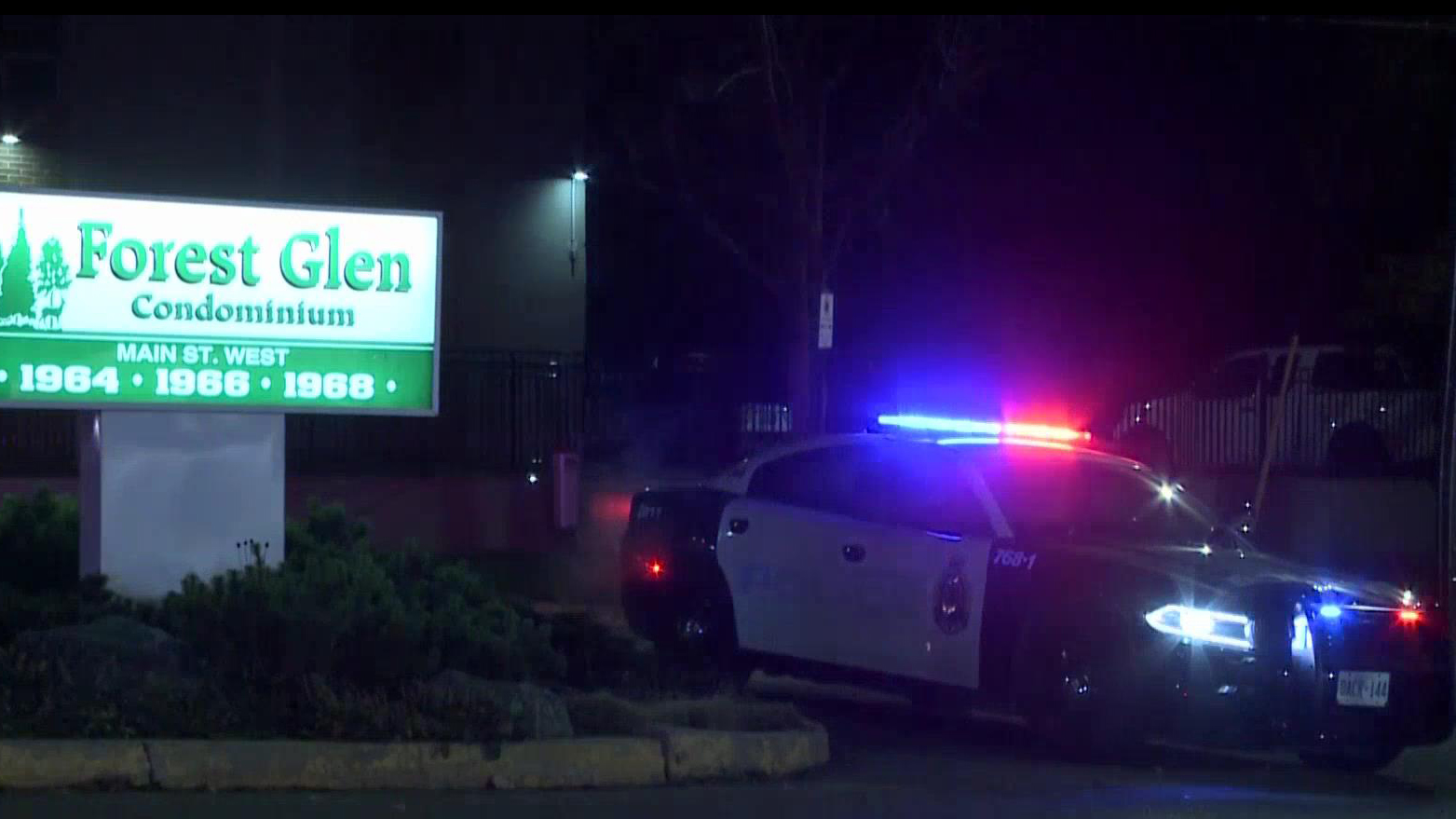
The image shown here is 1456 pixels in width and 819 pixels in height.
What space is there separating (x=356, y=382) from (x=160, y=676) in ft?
9.61

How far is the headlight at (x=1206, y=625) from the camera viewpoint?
9391 mm

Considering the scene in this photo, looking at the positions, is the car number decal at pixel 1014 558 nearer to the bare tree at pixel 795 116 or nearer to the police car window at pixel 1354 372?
the bare tree at pixel 795 116

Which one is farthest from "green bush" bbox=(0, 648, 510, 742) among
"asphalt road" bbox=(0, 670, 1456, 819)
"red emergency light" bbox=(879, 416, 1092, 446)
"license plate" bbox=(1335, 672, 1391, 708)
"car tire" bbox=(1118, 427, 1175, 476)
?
"car tire" bbox=(1118, 427, 1175, 476)

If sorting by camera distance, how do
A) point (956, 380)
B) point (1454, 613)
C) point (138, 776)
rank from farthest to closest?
1. point (956, 380)
2. point (1454, 613)
3. point (138, 776)

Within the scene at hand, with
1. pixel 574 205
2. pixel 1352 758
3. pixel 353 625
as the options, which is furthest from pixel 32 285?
pixel 574 205

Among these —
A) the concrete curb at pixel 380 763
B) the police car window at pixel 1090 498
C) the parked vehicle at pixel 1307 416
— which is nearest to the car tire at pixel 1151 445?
Answer: the parked vehicle at pixel 1307 416

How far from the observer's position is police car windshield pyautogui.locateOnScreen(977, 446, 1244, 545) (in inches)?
424

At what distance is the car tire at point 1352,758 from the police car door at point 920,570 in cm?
185

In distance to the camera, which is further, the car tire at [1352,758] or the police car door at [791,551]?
the police car door at [791,551]

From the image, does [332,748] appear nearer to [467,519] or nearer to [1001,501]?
[1001,501]

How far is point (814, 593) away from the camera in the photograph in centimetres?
1095

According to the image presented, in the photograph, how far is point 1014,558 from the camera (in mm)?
9977

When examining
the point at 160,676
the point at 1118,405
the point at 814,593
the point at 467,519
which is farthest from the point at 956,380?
the point at 160,676

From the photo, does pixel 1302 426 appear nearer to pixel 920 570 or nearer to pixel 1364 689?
pixel 920 570
